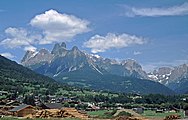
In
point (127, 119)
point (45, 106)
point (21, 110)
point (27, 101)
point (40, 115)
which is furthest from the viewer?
point (27, 101)

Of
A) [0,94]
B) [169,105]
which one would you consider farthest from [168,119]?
[0,94]

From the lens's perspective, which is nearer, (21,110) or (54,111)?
(54,111)

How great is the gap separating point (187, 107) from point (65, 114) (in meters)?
98.3

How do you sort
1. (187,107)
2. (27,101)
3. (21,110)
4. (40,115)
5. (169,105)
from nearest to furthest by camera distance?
(40,115) → (21,110) → (27,101) → (187,107) → (169,105)

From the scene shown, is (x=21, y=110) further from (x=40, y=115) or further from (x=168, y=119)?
(x=168, y=119)

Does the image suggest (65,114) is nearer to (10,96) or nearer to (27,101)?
(27,101)

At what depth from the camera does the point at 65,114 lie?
7744 cm

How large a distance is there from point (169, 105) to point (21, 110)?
103861mm

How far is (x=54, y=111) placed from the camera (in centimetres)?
7794

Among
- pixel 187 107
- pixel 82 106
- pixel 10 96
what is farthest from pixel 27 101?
pixel 187 107

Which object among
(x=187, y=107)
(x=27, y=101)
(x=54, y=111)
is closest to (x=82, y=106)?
(x=27, y=101)

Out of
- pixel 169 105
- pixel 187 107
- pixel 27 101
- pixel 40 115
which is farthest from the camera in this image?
pixel 169 105

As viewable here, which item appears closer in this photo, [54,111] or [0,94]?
[54,111]

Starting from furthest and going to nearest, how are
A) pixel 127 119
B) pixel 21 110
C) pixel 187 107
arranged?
pixel 187 107 < pixel 21 110 < pixel 127 119
